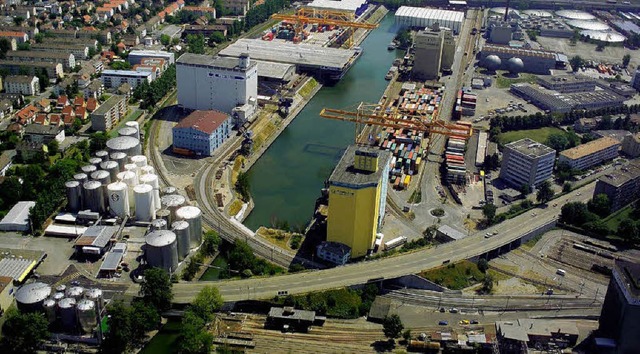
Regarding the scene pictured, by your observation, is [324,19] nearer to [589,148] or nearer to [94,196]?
[589,148]

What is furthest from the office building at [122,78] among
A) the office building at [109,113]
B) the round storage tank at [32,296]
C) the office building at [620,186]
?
the office building at [620,186]

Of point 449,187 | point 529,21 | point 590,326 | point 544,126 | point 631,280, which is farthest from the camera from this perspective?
point 529,21

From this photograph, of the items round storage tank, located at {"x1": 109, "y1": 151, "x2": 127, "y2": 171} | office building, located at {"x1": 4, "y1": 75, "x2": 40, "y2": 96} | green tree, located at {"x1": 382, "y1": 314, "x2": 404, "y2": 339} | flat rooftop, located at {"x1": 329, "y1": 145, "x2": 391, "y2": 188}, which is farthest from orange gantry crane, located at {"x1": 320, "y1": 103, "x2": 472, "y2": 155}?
office building, located at {"x1": 4, "y1": 75, "x2": 40, "y2": 96}

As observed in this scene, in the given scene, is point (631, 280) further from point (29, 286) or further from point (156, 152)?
point (156, 152)

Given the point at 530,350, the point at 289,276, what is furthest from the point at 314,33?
the point at 530,350

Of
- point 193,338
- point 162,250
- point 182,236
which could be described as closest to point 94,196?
point 182,236

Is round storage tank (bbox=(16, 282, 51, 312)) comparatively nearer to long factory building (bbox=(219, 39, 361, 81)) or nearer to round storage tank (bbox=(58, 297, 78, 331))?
round storage tank (bbox=(58, 297, 78, 331))

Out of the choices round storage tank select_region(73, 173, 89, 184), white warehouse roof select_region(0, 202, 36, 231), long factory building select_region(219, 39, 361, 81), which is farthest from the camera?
long factory building select_region(219, 39, 361, 81)
